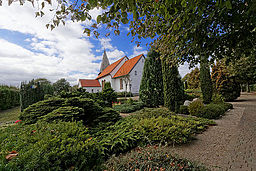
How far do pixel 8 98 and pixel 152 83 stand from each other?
44.4 ft

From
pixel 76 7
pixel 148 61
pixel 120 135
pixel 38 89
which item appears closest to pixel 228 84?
pixel 148 61

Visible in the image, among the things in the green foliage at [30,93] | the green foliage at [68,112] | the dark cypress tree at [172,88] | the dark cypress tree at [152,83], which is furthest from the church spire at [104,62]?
the green foliage at [68,112]

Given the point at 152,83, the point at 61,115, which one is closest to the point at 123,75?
the point at 152,83

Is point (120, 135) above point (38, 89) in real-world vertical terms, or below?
below

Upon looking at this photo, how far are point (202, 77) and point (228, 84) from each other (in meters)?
3.18

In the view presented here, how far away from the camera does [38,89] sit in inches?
344

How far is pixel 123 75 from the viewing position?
1953 cm

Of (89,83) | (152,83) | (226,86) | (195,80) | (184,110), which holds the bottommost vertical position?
(184,110)

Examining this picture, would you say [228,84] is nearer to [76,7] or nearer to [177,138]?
A: [177,138]

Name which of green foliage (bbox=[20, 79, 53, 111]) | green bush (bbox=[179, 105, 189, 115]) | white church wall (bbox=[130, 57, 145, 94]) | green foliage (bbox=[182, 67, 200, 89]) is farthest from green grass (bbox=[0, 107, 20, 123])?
green foliage (bbox=[182, 67, 200, 89])

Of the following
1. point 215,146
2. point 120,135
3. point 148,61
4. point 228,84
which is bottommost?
point 215,146

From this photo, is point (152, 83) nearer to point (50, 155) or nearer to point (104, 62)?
point (50, 155)

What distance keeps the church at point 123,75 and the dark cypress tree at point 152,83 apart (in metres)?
5.66

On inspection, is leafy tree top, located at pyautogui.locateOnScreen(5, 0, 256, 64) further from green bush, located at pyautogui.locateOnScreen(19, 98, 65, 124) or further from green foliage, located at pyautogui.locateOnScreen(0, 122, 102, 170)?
green bush, located at pyautogui.locateOnScreen(19, 98, 65, 124)
